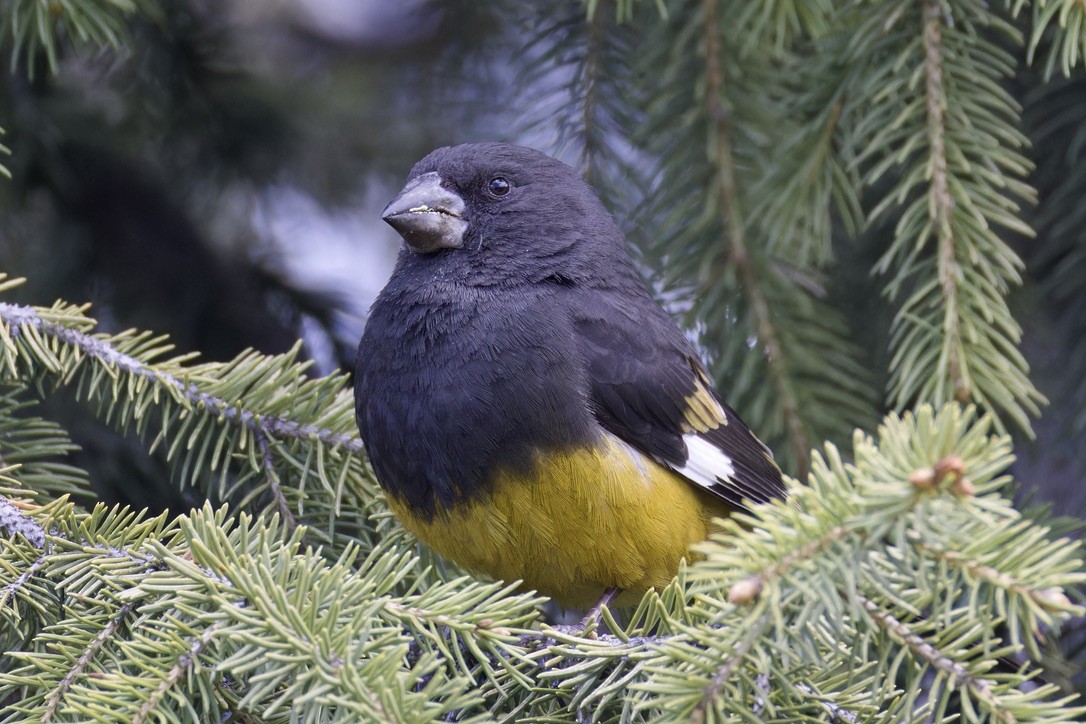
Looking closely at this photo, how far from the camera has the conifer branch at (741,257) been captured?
3014mm

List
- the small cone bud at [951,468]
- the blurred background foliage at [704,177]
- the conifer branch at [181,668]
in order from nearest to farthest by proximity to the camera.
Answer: the small cone bud at [951,468] → the conifer branch at [181,668] → the blurred background foliage at [704,177]

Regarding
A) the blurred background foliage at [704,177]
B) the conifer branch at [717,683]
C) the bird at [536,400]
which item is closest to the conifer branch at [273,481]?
the bird at [536,400]

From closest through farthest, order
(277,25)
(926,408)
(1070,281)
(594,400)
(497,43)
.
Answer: (926,408)
(594,400)
(1070,281)
(497,43)
(277,25)

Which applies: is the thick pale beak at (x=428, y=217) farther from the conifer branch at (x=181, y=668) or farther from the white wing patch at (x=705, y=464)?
the conifer branch at (x=181, y=668)

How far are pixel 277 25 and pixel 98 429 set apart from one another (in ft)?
7.48

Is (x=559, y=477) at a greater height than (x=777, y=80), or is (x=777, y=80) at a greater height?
(x=777, y=80)

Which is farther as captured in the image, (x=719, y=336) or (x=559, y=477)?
(x=719, y=336)

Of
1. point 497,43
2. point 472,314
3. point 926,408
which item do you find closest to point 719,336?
point 472,314

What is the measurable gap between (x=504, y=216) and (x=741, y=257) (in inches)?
27.4

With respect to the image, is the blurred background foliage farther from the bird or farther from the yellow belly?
the yellow belly

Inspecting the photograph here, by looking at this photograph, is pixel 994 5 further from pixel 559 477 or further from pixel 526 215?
pixel 559 477

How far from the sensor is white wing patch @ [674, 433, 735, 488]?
2764mm

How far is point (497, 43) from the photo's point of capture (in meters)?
4.25

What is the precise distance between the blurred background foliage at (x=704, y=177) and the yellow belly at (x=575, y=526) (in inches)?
24.7
